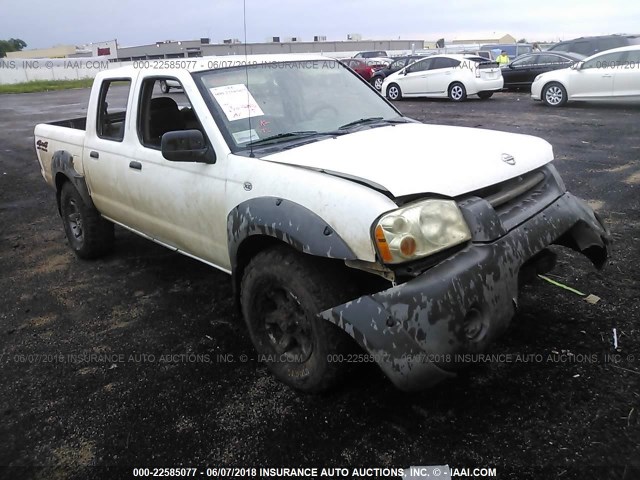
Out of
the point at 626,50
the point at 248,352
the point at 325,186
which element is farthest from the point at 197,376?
the point at 626,50

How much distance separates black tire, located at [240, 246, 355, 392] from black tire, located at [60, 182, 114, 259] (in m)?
2.61

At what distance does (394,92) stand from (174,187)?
52.6ft

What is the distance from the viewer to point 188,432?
2.78 metres

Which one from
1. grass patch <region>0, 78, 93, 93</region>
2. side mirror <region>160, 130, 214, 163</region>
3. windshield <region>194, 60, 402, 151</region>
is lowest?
grass patch <region>0, 78, 93, 93</region>

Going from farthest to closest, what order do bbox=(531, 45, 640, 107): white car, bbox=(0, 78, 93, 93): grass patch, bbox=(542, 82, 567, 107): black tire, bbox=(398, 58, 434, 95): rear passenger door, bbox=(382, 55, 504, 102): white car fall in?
bbox=(0, 78, 93, 93): grass patch
bbox=(398, 58, 434, 95): rear passenger door
bbox=(382, 55, 504, 102): white car
bbox=(542, 82, 567, 107): black tire
bbox=(531, 45, 640, 107): white car

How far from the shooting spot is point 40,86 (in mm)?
32969

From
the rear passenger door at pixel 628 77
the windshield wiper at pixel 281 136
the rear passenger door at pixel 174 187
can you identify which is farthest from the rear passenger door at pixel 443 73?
the windshield wiper at pixel 281 136

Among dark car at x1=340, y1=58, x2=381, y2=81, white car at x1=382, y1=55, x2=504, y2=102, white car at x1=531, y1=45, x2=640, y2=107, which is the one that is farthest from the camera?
dark car at x1=340, y1=58, x2=381, y2=81

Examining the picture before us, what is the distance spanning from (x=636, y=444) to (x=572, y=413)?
30cm

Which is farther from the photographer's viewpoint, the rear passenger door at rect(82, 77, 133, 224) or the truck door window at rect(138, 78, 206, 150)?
the rear passenger door at rect(82, 77, 133, 224)

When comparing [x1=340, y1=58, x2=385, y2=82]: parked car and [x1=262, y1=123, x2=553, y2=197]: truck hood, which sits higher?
[x1=262, y1=123, x2=553, y2=197]: truck hood

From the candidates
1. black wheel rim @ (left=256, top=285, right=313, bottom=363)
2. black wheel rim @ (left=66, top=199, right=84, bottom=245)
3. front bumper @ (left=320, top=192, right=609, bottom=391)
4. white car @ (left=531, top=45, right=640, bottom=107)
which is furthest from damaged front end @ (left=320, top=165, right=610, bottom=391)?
white car @ (left=531, top=45, right=640, bottom=107)

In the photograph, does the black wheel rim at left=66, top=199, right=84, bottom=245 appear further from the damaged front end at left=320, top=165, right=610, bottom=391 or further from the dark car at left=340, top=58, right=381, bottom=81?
the dark car at left=340, top=58, right=381, bottom=81

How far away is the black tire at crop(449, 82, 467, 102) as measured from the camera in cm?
1679
